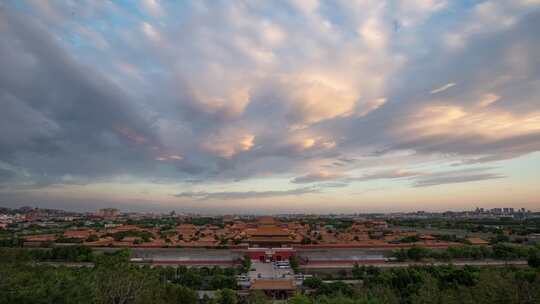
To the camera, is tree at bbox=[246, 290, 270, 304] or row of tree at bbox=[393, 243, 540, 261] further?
row of tree at bbox=[393, 243, 540, 261]

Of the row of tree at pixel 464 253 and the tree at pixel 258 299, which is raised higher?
the tree at pixel 258 299

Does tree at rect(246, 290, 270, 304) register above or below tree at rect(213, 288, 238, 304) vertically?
above

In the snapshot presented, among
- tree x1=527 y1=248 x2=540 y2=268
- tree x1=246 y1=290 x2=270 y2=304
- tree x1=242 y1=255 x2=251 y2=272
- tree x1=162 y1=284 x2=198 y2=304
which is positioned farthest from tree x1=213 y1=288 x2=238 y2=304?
tree x1=527 y1=248 x2=540 y2=268

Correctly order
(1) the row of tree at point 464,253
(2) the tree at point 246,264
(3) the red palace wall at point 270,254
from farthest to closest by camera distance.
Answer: (3) the red palace wall at point 270,254 < (1) the row of tree at point 464,253 < (2) the tree at point 246,264

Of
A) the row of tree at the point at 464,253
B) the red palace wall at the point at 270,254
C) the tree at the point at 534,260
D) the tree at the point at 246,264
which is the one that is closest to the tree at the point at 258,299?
the tree at the point at 246,264

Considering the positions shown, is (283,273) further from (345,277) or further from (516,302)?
(516,302)

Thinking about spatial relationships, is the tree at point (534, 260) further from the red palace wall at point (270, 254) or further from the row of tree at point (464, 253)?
the red palace wall at point (270, 254)

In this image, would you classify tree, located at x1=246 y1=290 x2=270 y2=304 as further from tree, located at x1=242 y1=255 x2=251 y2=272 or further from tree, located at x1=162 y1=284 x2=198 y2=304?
tree, located at x1=242 y1=255 x2=251 y2=272

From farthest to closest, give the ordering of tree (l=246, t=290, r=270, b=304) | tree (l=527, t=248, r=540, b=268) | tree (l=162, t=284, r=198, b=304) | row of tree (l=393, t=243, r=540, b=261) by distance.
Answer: row of tree (l=393, t=243, r=540, b=261), tree (l=527, t=248, r=540, b=268), tree (l=162, t=284, r=198, b=304), tree (l=246, t=290, r=270, b=304)

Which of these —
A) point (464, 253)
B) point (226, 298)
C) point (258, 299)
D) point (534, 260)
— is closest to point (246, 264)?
point (226, 298)

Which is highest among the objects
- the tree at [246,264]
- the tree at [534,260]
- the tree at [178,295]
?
the tree at [178,295]

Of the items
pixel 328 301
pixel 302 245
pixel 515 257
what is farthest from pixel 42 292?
pixel 515 257

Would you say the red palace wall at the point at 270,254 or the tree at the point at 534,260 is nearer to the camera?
the tree at the point at 534,260

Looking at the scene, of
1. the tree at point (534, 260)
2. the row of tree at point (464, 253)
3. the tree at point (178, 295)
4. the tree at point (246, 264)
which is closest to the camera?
the tree at point (178, 295)
